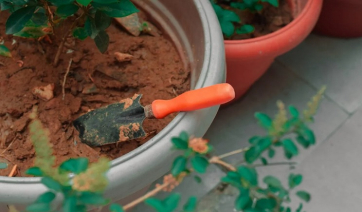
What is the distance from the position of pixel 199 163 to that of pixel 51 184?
0.57 ft

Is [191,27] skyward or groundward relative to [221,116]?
skyward

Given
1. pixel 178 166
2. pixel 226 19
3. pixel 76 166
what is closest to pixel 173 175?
pixel 178 166

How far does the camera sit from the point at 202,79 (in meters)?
0.65

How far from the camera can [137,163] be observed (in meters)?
0.59

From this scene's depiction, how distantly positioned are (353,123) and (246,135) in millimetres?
351

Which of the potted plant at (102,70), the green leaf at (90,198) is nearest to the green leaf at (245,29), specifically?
the potted plant at (102,70)

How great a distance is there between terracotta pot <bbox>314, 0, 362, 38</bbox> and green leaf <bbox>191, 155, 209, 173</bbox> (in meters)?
0.98

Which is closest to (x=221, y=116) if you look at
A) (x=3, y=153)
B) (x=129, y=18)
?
(x=129, y=18)

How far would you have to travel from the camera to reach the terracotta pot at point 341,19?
1262 mm

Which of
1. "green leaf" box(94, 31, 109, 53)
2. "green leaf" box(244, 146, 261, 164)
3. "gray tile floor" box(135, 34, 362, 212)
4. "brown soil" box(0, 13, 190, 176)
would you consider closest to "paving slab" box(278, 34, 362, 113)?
"gray tile floor" box(135, 34, 362, 212)

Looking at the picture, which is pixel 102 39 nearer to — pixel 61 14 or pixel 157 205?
pixel 61 14

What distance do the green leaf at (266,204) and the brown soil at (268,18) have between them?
65 cm

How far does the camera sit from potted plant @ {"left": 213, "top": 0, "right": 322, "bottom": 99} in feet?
3.03

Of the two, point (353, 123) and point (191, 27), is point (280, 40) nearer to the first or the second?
point (191, 27)
